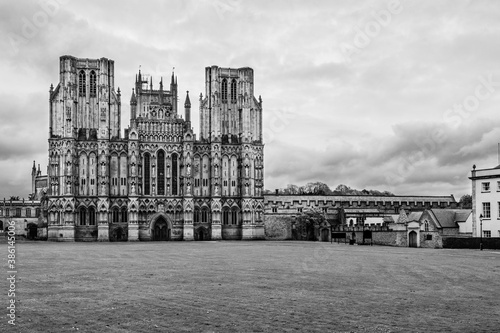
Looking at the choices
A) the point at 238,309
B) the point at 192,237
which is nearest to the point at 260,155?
the point at 192,237

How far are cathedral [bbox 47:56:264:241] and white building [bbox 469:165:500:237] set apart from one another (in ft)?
152

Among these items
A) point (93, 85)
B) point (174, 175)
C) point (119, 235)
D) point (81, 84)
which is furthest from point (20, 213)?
point (174, 175)

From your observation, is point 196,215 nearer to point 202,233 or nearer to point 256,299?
point 202,233

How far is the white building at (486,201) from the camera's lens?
78.1 m

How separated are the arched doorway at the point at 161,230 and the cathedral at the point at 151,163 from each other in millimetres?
189

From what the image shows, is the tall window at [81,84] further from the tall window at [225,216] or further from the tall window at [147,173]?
the tall window at [225,216]

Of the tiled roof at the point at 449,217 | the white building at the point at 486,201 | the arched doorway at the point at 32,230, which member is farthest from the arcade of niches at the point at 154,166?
the white building at the point at 486,201

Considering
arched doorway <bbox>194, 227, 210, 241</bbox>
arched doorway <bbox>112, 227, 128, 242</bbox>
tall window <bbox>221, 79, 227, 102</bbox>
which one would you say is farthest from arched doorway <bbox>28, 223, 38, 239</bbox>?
tall window <bbox>221, 79, 227, 102</bbox>

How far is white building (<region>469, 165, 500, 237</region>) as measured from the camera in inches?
3076

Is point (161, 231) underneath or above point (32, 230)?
above

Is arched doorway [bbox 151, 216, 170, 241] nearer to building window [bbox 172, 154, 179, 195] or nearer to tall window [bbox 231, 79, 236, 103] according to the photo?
building window [bbox 172, 154, 179, 195]

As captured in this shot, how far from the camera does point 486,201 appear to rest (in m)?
79.6

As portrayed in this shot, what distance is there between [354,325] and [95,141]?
323ft

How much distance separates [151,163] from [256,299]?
90.8 m
